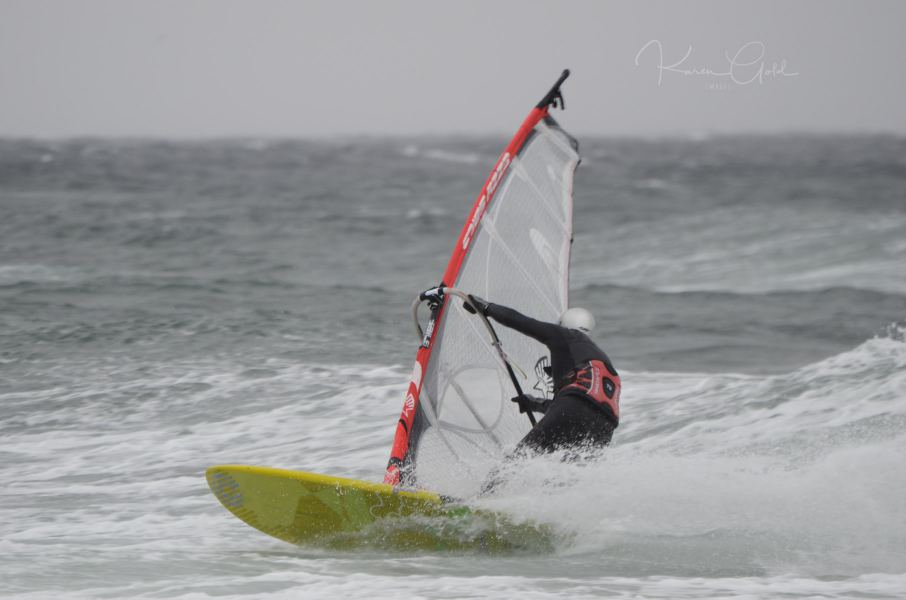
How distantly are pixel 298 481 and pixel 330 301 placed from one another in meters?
7.11

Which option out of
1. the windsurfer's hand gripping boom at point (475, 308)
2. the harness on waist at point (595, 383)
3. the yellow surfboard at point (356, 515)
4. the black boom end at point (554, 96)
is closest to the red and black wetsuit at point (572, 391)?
the harness on waist at point (595, 383)

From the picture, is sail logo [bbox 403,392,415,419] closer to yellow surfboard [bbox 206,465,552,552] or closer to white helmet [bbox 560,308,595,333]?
yellow surfboard [bbox 206,465,552,552]

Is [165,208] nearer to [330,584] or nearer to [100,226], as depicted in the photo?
[100,226]

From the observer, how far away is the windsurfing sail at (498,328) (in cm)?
521

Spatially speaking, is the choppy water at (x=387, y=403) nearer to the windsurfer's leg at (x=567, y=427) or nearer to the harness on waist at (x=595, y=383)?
the windsurfer's leg at (x=567, y=427)

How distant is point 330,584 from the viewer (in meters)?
4.29

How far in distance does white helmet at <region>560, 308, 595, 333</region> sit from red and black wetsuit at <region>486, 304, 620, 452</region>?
63mm

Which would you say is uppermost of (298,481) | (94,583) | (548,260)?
(548,260)

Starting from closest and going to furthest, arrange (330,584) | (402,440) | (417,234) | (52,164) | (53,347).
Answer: (330,584) → (402,440) → (53,347) → (417,234) → (52,164)

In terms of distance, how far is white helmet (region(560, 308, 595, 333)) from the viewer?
16.8 ft

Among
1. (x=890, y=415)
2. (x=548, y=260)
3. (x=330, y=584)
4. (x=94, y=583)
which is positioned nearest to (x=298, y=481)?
(x=330, y=584)

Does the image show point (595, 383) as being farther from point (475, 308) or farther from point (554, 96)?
point (554, 96)

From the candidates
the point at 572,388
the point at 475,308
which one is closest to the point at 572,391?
the point at 572,388

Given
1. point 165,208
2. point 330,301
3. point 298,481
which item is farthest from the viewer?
point 165,208
